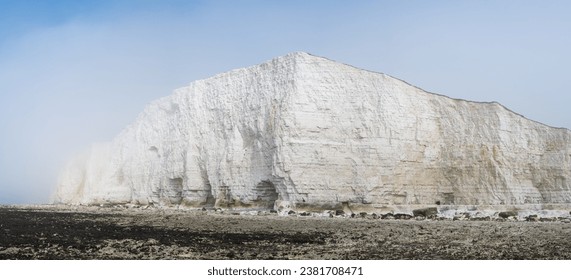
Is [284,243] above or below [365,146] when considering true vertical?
below

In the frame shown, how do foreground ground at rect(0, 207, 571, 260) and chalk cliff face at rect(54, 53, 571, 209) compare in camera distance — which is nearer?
foreground ground at rect(0, 207, 571, 260)

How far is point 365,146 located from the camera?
83.1 ft

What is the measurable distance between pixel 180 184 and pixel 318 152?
10.00 meters

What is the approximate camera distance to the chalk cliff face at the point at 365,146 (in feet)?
81.1

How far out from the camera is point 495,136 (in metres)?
26.3

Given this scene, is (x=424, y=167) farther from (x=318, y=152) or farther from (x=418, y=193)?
(x=318, y=152)

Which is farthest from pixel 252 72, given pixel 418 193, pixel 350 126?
pixel 418 193

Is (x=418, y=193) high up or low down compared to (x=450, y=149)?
down

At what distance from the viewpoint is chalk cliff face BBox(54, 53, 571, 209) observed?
24.7 m

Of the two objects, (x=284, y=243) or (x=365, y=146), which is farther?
(x=365, y=146)

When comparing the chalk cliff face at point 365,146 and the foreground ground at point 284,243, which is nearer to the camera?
the foreground ground at point 284,243

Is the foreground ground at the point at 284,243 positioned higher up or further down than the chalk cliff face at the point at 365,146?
further down

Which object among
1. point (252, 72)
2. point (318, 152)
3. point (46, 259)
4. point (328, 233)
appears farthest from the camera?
point (252, 72)

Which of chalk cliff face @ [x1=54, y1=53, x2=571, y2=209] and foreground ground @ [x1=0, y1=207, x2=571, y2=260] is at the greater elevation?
chalk cliff face @ [x1=54, y1=53, x2=571, y2=209]
